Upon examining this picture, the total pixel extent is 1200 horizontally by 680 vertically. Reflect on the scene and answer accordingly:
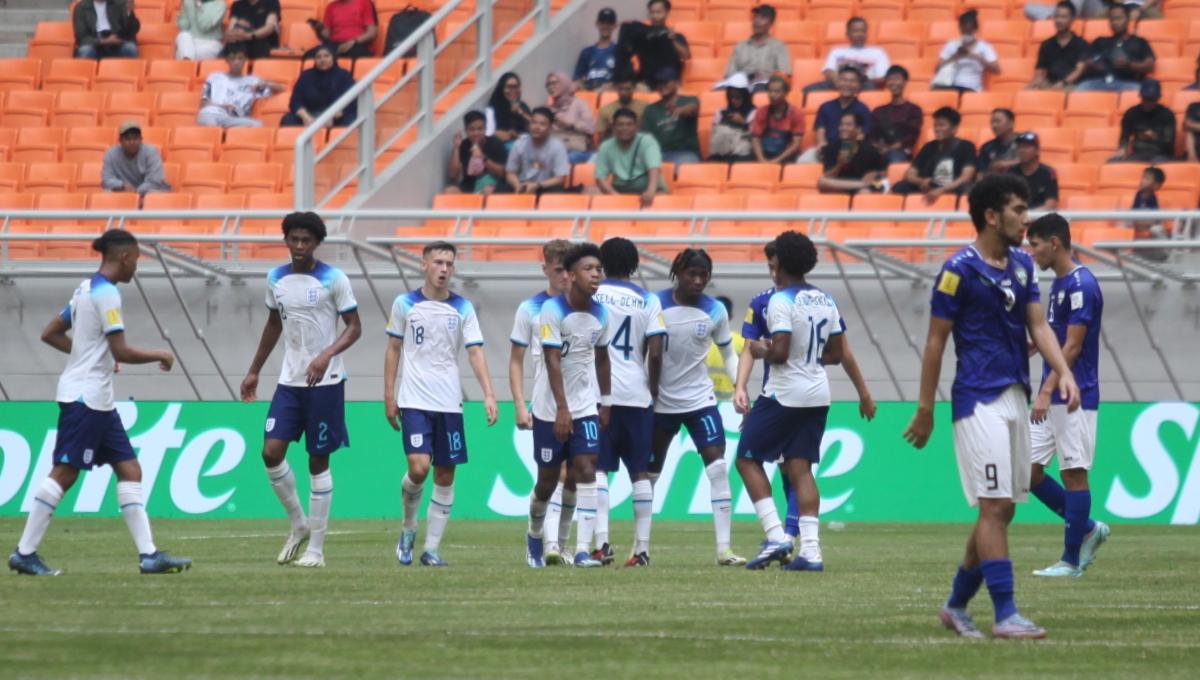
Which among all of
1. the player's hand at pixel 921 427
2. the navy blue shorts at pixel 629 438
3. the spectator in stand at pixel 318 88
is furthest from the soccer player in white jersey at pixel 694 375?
the spectator in stand at pixel 318 88

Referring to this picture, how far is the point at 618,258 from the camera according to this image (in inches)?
529

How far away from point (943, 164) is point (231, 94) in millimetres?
10167

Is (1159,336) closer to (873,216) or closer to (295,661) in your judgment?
(873,216)

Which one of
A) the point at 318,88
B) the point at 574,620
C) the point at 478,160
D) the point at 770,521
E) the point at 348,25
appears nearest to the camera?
the point at 574,620

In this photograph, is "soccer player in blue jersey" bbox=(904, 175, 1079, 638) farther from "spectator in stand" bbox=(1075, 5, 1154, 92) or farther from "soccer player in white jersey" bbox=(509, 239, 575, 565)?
"spectator in stand" bbox=(1075, 5, 1154, 92)

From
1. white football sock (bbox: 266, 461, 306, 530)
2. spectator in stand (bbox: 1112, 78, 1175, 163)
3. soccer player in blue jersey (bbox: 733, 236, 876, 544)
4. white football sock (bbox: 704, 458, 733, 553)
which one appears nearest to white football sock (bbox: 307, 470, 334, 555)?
white football sock (bbox: 266, 461, 306, 530)

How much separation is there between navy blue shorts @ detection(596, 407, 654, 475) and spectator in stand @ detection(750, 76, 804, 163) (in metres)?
10.9

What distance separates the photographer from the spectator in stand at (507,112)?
81.7 feet

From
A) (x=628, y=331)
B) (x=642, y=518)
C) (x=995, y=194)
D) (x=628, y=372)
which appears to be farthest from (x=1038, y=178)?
(x=995, y=194)

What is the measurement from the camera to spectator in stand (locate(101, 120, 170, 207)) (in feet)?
82.3

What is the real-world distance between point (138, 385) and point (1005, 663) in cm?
1659

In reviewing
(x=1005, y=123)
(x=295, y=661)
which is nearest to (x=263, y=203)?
(x=1005, y=123)

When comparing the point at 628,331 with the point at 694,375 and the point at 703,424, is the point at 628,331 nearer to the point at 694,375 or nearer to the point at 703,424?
the point at 694,375

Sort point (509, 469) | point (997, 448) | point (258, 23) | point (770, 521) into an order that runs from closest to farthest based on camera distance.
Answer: point (997, 448), point (770, 521), point (509, 469), point (258, 23)
